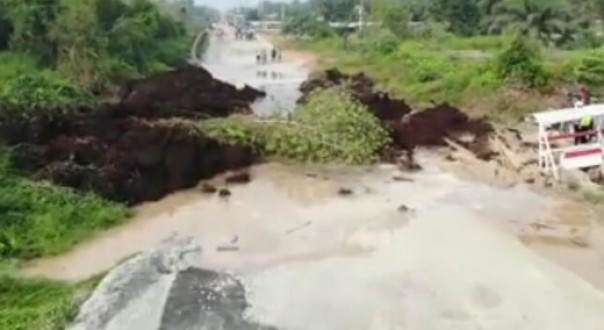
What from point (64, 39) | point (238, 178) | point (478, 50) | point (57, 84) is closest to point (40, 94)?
point (57, 84)

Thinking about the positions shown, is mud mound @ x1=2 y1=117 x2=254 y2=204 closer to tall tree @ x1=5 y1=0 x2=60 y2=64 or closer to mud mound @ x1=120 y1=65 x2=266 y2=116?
mud mound @ x1=120 y1=65 x2=266 y2=116

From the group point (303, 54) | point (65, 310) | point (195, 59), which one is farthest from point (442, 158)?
point (303, 54)

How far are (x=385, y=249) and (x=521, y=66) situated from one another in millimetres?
18128

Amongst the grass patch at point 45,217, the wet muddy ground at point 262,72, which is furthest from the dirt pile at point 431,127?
the grass patch at point 45,217

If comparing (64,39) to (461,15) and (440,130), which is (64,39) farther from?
(461,15)

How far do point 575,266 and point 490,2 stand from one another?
4059 centimetres

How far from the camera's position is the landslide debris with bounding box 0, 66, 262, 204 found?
18.3m

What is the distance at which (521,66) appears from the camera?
103ft

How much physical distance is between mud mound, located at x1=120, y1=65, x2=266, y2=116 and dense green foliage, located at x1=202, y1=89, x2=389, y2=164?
4.63 metres

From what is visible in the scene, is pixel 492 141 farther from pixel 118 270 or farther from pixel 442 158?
pixel 118 270

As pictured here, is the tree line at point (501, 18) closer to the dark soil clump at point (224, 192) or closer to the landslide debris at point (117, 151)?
the landslide debris at point (117, 151)

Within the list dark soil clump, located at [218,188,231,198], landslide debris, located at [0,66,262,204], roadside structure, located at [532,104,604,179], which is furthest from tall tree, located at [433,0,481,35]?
dark soil clump, located at [218,188,231,198]

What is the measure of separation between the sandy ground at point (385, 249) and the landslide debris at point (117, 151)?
63 centimetres

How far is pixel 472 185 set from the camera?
1964 cm
